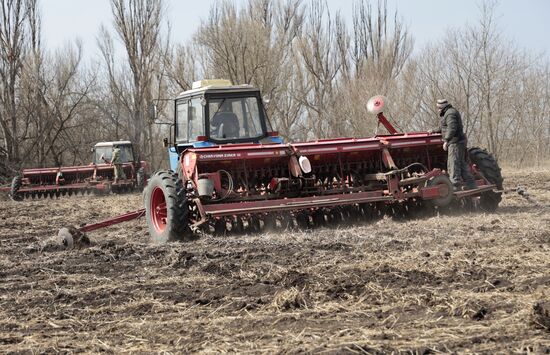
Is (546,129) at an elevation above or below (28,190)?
above

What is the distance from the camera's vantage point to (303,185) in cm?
→ 971

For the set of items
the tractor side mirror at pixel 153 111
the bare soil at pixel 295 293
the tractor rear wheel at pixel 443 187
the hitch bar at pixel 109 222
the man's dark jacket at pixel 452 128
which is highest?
the tractor side mirror at pixel 153 111

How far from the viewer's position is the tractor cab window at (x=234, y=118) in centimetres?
1138

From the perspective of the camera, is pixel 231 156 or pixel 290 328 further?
pixel 231 156

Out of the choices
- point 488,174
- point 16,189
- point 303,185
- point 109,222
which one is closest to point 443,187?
point 488,174

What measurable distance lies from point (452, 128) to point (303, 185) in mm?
2170

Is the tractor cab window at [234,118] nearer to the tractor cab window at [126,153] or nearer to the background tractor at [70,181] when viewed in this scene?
the background tractor at [70,181]

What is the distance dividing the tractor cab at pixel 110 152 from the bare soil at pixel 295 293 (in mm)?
18644

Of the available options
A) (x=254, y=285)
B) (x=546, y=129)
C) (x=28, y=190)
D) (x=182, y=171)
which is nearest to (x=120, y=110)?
(x=28, y=190)

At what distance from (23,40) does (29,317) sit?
1141 inches

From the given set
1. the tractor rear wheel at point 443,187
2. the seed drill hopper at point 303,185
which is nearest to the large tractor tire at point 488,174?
the seed drill hopper at point 303,185

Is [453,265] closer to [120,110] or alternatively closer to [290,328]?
[290,328]

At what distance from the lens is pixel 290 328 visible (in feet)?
13.5

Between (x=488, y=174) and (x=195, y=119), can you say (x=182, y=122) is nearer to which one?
(x=195, y=119)
